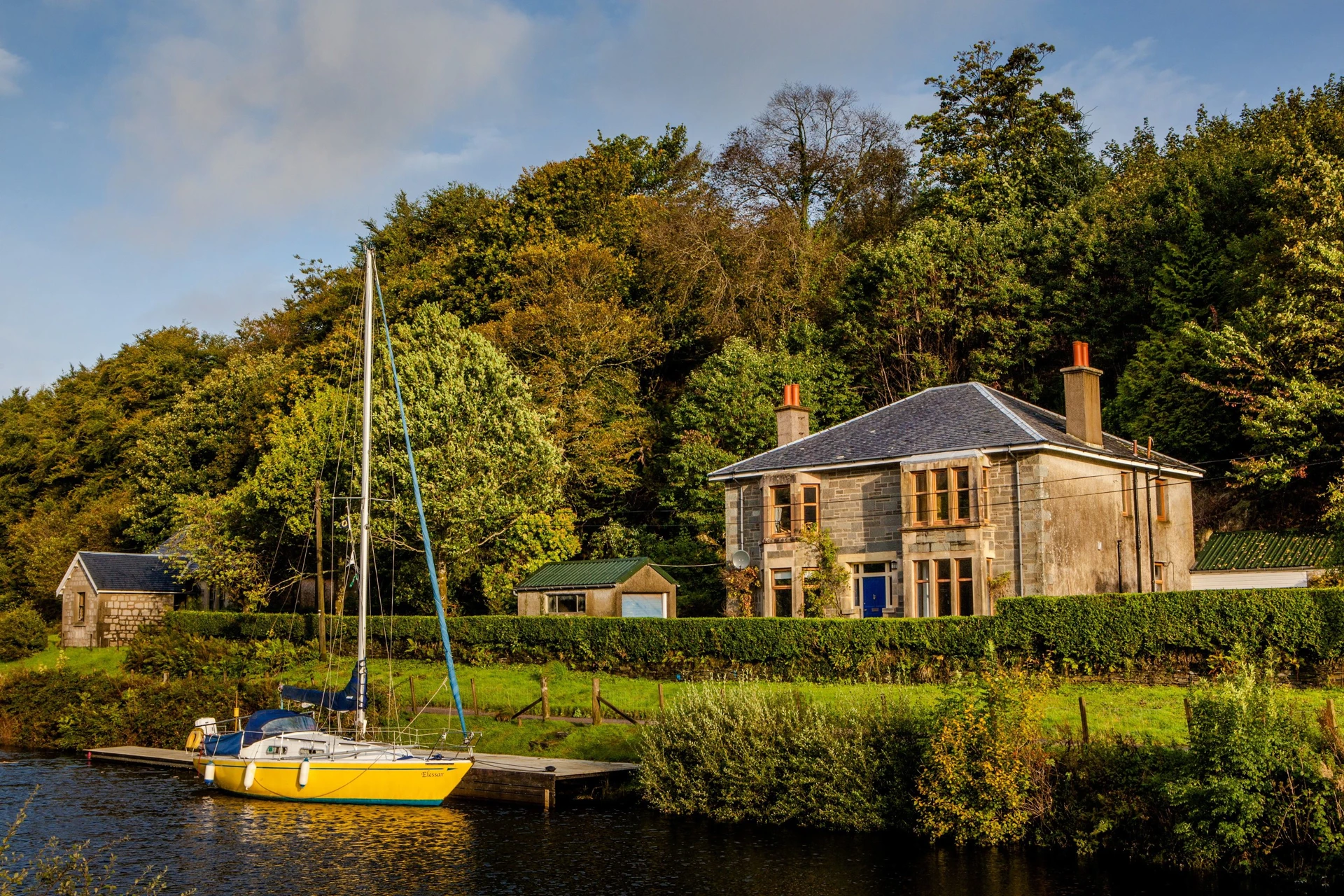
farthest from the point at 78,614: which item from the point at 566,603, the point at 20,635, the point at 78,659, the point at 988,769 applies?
the point at 988,769

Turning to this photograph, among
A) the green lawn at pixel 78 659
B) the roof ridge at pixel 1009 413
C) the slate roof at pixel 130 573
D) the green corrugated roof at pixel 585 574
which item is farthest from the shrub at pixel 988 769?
the slate roof at pixel 130 573

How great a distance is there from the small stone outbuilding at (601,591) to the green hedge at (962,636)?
6.69 ft

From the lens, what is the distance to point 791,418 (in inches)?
1889

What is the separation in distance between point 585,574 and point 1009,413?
17.8 metres

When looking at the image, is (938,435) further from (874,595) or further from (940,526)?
(874,595)

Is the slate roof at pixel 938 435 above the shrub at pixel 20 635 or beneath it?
above

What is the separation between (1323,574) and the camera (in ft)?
120

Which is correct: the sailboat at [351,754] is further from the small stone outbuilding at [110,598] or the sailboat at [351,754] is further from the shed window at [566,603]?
the small stone outbuilding at [110,598]

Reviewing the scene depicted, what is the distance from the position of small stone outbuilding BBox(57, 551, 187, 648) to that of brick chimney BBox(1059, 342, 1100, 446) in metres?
46.6

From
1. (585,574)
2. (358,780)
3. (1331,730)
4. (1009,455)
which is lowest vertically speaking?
(358,780)

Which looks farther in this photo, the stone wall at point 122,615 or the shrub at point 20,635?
the stone wall at point 122,615

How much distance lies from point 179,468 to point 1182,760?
63552mm

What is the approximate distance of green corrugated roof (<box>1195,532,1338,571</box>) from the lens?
38594 mm

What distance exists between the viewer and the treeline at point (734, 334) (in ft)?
145
